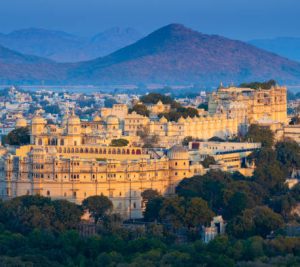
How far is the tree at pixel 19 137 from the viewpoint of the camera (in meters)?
68.8

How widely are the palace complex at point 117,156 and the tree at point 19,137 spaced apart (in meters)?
0.92

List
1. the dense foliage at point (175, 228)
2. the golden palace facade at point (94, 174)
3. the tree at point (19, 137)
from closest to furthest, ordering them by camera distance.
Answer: the dense foliage at point (175, 228) → the golden palace facade at point (94, 174) → the tree at point (19, 137)

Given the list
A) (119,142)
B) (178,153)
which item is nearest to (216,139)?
(119,142)

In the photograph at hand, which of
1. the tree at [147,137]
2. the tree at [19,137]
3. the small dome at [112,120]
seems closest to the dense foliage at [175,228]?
the tree at [147,137]

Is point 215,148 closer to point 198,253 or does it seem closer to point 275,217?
point 275,217

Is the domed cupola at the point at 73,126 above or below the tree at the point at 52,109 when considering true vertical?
below

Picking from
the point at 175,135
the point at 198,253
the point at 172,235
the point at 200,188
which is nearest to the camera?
the point at 198,253

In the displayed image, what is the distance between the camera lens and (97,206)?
56500 mm

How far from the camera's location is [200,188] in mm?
58500

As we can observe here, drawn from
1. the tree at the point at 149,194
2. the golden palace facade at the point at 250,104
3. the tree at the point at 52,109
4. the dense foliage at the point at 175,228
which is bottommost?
the dense foliage at the point at 175,228

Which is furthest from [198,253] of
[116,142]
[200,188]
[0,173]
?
[116,142]

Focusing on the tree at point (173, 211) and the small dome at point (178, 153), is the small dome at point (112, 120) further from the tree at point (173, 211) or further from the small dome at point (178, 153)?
the tree at point (173, 211)

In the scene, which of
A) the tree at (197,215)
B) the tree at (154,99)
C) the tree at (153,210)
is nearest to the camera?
the tree at (197,215)

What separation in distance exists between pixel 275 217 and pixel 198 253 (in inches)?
224
